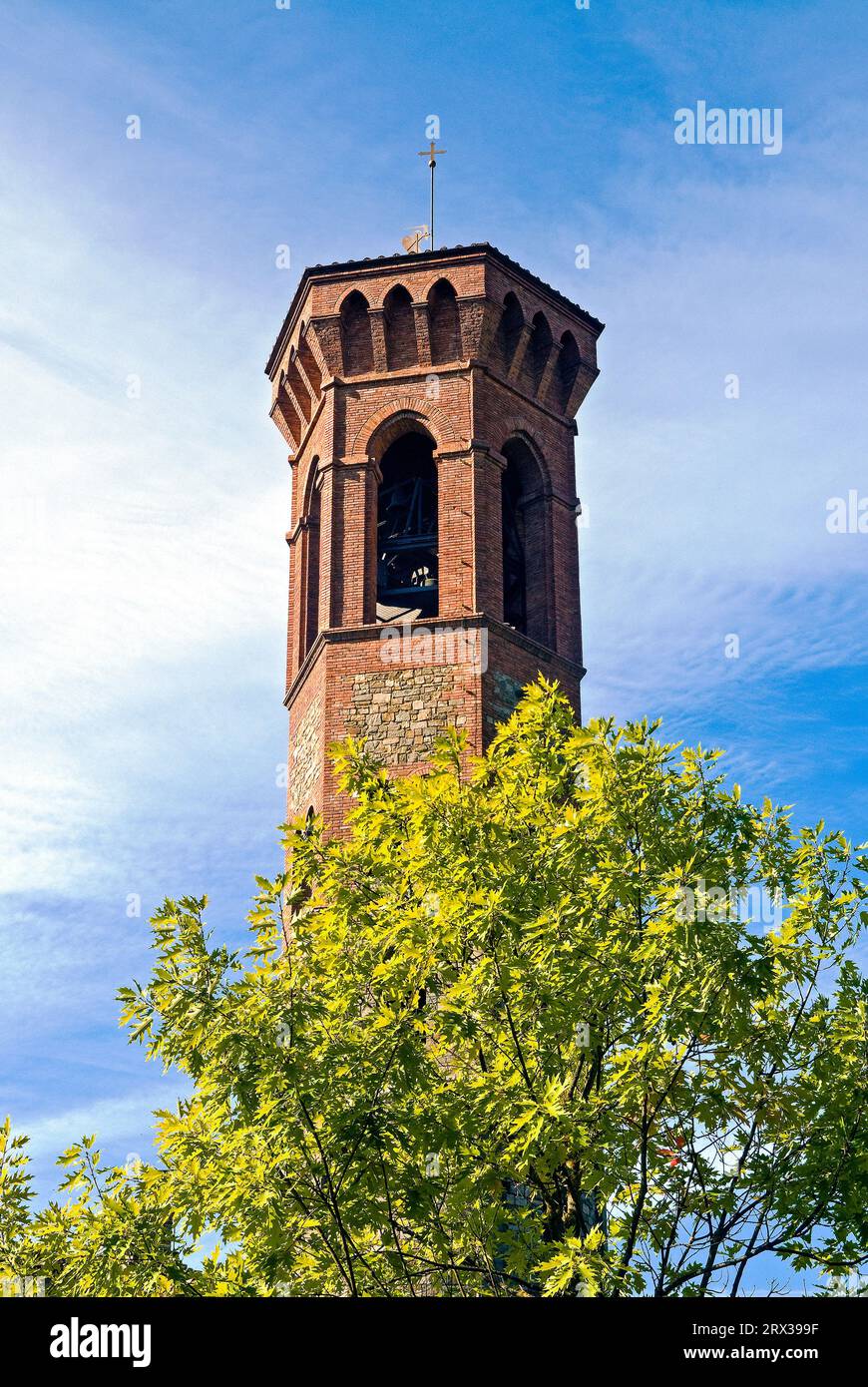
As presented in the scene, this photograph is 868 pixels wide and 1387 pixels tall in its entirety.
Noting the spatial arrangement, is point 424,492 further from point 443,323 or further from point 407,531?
point 443,323

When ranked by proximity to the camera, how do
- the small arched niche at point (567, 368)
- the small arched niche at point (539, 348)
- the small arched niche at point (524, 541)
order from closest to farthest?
the small arched niche at point (524, 541)
the small arched niche at point (539, 348)
the small arched niche at point (567, 368)

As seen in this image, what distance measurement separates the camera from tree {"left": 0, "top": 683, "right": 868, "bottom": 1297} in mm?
11789

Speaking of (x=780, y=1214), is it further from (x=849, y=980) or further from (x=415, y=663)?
(x=415, y=663)

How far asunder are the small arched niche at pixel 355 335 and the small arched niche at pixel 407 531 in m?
1.38

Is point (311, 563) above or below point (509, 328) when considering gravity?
below

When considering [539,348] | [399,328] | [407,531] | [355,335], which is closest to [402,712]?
[407,531]

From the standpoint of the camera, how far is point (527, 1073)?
1288 cm

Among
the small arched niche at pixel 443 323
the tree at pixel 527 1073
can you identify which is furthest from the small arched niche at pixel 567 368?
the tree at pixel 527 1073

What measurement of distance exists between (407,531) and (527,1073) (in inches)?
588

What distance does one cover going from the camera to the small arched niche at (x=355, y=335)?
26.8m

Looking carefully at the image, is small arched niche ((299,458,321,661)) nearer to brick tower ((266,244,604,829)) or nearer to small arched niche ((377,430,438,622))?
brick tower ((266,244,604,829))

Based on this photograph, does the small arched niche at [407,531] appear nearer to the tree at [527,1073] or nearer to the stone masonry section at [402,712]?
the stone masonry section at [402,712]

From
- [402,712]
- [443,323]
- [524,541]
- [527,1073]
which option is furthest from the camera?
[524,541]
